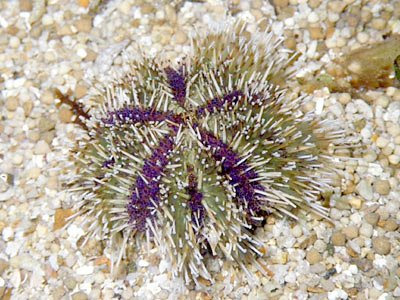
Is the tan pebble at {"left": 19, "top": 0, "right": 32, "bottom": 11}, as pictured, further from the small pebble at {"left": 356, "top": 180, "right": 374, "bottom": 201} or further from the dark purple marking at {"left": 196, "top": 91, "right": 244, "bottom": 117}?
the small pebble at {"left": 356, "top": 180, "right": 374, "bottom": 201}

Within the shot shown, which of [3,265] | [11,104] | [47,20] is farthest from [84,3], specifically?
[3,265]

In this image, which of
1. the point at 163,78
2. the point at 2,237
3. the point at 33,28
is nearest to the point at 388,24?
the point at 163,78

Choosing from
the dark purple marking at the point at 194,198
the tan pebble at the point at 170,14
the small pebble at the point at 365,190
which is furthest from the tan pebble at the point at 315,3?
the dark purple marking at the point at 194,198

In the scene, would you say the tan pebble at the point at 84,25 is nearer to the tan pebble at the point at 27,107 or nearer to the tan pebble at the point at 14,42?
the tan pebble at the point at 14,42

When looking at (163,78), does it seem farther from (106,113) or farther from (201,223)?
(201,223)

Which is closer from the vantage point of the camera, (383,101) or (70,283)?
(70,283)

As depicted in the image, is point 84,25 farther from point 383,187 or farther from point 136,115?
point 383,187

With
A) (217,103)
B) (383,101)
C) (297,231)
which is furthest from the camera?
(383,101)
